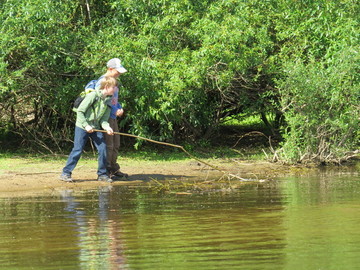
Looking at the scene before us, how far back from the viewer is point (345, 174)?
41.0 ft

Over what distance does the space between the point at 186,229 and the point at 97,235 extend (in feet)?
2.97

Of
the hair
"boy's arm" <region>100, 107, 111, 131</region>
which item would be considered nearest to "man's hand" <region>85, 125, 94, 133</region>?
"boy's arm" <region>100, 107, 111, 131</region>

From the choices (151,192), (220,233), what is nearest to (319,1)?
(151,192)

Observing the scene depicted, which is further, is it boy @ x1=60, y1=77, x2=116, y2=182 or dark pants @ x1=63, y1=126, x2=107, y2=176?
dark pants @ x1=63, y1=126, x2=107, y2=176

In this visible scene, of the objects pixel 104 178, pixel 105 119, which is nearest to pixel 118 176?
pixel 104 178

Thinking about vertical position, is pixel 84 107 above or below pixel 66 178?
above

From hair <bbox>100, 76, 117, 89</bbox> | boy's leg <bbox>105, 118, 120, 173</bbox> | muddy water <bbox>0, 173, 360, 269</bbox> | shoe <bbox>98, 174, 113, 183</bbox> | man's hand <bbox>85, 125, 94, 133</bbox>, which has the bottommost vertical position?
muddy water <bbox>0, 173, 360, 269</bbox>

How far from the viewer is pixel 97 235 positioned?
744cm

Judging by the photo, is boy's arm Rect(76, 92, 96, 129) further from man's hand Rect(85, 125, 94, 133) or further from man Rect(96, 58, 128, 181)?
man Rect(96, 58, 128, 181)

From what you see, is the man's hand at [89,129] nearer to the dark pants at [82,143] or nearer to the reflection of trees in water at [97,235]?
the dark pants at [82,143]

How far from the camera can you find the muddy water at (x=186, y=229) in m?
6.30

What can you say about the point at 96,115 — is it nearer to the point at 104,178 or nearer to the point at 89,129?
the point at 89,129

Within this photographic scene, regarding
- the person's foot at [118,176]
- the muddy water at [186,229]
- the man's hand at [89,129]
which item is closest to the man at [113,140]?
the person's foot at [118,176]

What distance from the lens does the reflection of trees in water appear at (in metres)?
6.30
